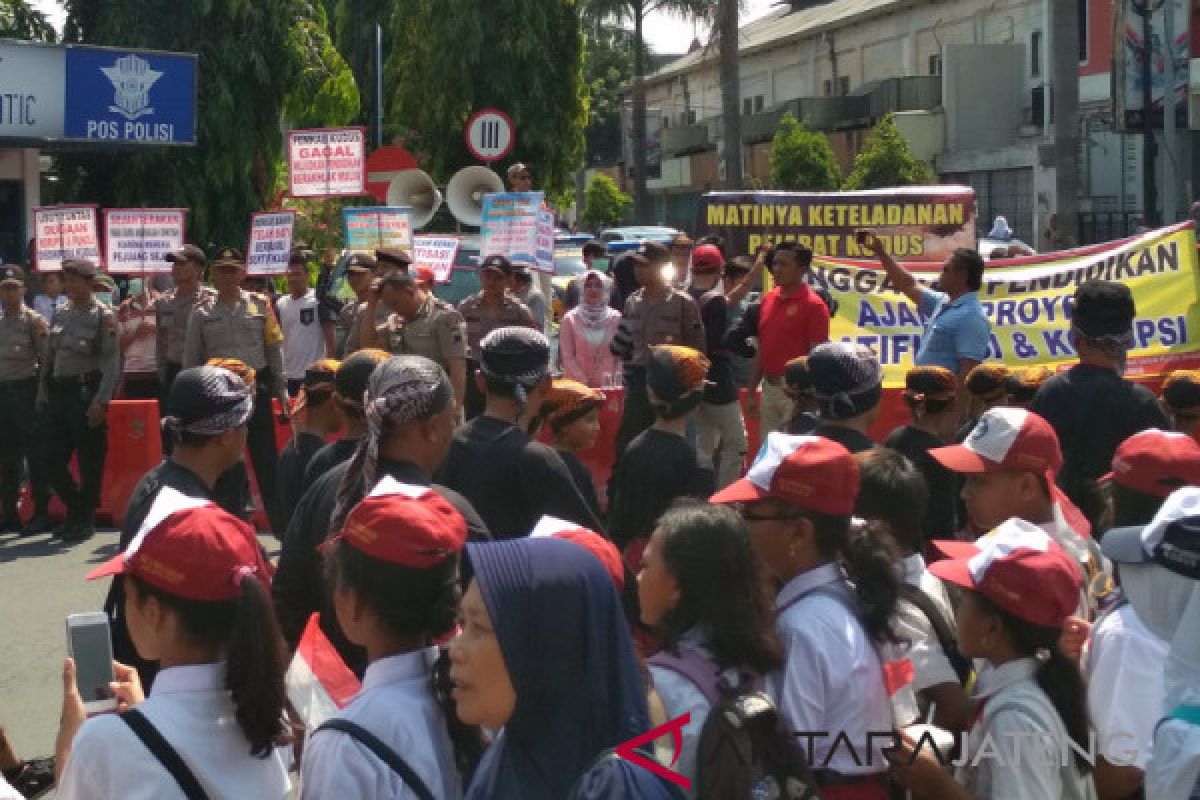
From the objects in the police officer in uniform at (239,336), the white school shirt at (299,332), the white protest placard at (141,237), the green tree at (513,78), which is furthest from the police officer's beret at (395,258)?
the green tree at (513,78)

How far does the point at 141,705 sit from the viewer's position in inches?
124

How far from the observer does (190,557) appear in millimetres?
3240

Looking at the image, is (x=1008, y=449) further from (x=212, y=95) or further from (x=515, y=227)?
(x=212, y=95)

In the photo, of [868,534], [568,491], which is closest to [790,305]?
[568,491]

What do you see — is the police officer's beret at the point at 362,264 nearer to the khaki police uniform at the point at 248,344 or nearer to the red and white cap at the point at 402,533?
the khaki police uniform at the point at 248,344

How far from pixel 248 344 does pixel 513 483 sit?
594cm

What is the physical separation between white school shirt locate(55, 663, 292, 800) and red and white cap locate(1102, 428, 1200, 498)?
2447mm

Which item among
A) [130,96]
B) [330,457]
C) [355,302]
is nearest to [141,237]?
[355,302]

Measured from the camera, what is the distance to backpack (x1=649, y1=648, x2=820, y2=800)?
2883 mm

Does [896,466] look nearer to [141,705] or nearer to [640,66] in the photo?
[141,705]

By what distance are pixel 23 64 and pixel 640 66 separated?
111 ft

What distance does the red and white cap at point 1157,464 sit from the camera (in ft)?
14.5

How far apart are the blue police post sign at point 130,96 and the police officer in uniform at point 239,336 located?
10.3 meters

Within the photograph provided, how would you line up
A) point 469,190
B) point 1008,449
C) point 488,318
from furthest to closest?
point 469,190 < point 488,318 < point 1008,449
